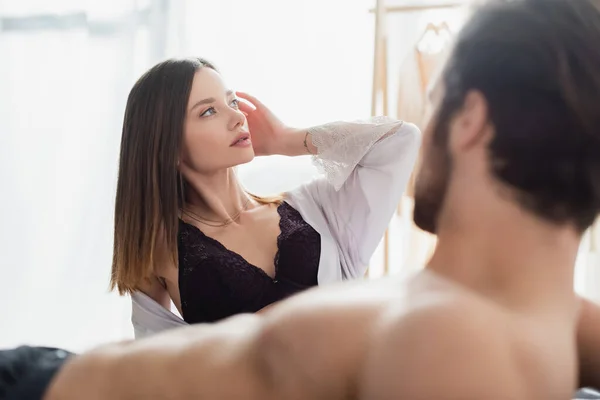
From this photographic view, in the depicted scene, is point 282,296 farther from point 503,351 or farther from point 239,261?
point 503,351

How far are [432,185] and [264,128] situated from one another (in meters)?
1.21

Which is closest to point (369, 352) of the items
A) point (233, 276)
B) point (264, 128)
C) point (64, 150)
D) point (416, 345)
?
point (416, 345)

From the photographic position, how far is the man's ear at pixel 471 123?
52 cm

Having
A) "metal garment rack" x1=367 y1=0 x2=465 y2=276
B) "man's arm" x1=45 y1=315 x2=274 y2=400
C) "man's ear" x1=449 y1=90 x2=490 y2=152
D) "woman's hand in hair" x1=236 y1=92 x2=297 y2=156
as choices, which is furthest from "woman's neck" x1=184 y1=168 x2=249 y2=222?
"man's ear" x1=449 y1=90 x2=490 y2=152

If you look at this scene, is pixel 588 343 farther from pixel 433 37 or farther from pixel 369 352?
pixel 433 37

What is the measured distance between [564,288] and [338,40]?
76.9 inches

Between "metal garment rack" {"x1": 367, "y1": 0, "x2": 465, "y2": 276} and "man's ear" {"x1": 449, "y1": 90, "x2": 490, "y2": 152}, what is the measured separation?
1.54 metres

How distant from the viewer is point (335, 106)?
239 cm

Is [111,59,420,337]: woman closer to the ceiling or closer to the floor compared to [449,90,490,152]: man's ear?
closer to the floor

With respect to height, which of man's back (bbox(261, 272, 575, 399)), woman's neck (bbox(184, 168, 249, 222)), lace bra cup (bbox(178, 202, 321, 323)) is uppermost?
man's back (bbox(261, 272, 575, 399))

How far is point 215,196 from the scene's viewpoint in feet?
5.26

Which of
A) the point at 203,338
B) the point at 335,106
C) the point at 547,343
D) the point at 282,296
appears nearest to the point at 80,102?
the point at 335,106

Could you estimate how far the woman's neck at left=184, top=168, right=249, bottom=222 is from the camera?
1.60 meters

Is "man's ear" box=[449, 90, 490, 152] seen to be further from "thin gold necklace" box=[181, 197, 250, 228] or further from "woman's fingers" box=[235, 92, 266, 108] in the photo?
"woman's fingers" box=[235, 92, 266, 108]
